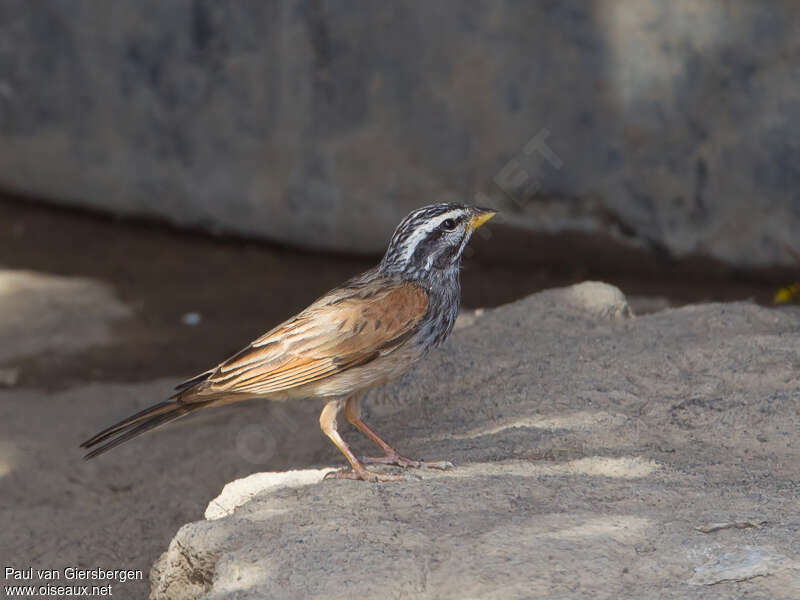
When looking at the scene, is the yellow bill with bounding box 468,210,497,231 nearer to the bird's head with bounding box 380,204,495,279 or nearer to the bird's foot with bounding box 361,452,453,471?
the bird's head with bounding box 380,204,495,279

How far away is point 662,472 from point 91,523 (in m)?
2.98

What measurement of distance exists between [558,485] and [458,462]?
64cm

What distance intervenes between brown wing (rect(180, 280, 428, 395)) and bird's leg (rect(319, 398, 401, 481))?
22 cm

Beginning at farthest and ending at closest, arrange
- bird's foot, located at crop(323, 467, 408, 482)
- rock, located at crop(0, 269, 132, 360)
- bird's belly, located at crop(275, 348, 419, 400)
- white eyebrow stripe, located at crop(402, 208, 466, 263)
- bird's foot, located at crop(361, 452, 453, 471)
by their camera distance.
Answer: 1. rock, located at crop(0, 269, 132, 360)
2. white eyebrow stripe, located at crop(402, 208, 466, 263)
3. bird's belly, located at crop(275, 348, 419, 400)
4. bird's foot, located at crop(361, 452, 453, 471)
5. bird's foot, located at crop(323, 467, 408, 482)

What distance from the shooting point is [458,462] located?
4.91 meters

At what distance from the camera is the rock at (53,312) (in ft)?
27.4

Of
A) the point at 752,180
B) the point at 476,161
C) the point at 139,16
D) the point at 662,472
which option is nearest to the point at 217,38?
the point at 139,16

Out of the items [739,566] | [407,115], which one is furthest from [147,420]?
[407,115]

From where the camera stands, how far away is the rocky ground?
12.4 feet

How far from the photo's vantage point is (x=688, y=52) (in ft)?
27.9

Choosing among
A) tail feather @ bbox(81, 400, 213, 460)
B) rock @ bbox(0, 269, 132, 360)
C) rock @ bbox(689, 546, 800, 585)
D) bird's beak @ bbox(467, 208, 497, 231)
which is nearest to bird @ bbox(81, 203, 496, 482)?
tail feather @ bbox(81, 400, 213, 460)

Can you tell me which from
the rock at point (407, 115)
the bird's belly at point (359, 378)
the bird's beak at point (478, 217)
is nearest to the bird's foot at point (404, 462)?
the bird's belly at point (359, 378)

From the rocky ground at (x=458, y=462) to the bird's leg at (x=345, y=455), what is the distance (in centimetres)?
18

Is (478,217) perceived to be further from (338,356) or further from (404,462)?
(404,462)
